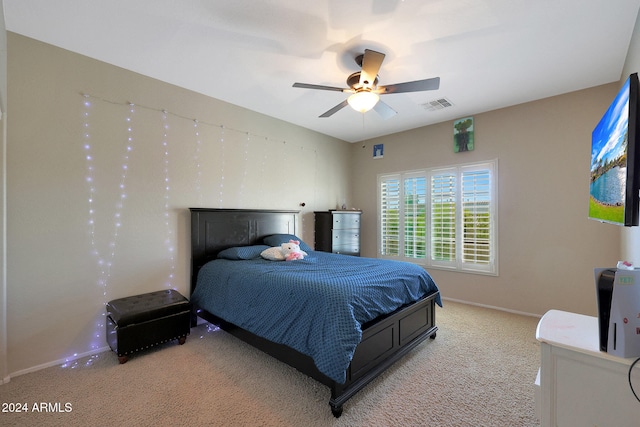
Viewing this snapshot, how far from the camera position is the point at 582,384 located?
125 cm

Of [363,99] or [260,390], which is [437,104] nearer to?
[363,99]

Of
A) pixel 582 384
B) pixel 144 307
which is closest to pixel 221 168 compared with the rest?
pixel 144 307

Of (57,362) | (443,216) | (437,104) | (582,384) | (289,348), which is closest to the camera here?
(582,384)

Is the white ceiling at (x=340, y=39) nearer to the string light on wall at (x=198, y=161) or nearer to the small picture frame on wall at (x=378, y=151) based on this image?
the string light on wall at (x=198, y=161)

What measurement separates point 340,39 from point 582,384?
2.79m

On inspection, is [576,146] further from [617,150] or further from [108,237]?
[108,237]

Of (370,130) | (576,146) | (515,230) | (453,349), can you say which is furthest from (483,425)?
(370,130)

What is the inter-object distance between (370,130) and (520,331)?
3.70 m

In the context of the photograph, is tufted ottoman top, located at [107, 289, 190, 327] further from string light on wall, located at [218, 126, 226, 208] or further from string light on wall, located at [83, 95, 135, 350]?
string light on wall, located at [218, 126, 226, 208]

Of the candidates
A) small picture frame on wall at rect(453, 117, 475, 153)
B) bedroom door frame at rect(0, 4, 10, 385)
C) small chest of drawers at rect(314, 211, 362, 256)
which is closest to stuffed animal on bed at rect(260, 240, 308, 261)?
small chest of drawers at rect(314, 211, 362, 256)

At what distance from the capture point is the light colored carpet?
1.82m

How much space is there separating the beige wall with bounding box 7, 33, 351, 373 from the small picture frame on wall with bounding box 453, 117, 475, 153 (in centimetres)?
337

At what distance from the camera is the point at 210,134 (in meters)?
3.57

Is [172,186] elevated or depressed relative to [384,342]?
elevated
